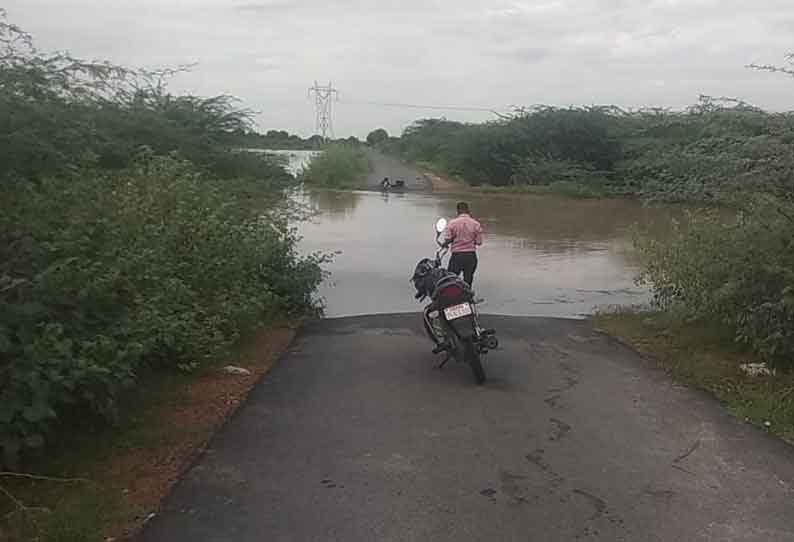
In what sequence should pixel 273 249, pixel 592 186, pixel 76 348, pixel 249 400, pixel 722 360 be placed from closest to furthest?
pixel 76 348 < pixel 249 400 < pixel 722 360 < pixel 273 249 < pixel 592 186

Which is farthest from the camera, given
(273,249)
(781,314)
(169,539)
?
(273,249)

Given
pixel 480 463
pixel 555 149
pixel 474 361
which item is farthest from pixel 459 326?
pixel 555 149

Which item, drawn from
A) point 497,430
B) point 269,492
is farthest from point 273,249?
point 269,492

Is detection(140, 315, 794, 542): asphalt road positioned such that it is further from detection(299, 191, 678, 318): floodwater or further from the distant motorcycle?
the distant motorcycle

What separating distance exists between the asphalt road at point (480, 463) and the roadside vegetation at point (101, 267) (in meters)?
0.89

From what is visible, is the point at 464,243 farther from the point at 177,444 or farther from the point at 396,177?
the point at 396,177

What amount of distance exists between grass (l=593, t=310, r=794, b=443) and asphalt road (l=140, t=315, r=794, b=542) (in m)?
0.29

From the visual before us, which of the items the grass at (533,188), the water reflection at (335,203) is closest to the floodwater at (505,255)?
the water reflection at (335,203)

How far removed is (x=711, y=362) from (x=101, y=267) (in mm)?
6683

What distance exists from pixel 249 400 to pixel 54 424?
2.18 metres

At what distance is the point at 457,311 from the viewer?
30.2 ft

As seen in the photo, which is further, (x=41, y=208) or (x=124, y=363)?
(x=41, y=208)

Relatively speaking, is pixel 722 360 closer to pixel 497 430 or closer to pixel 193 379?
pixel 497 430

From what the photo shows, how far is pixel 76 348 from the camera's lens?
236 inches
